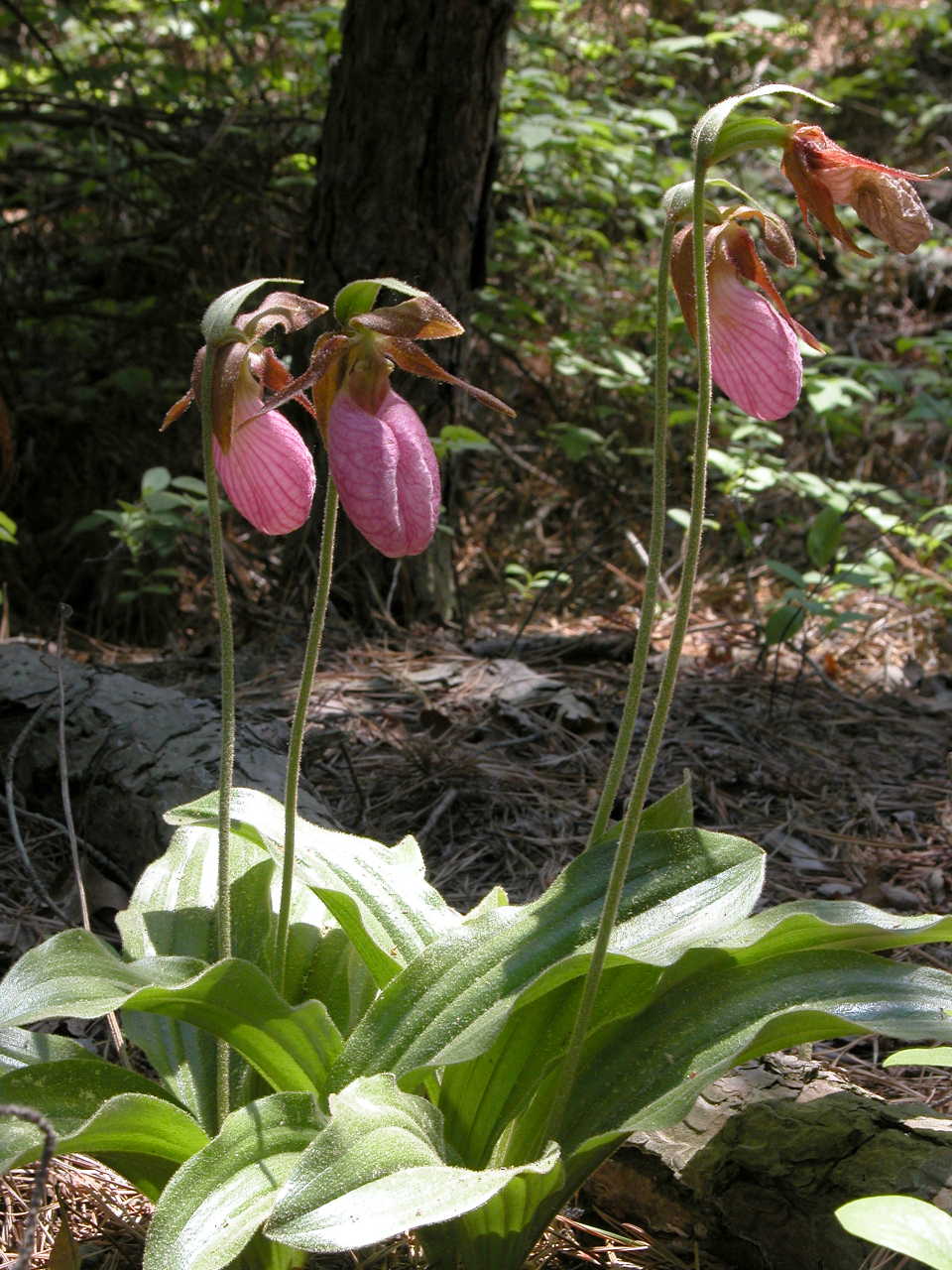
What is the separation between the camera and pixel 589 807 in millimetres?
2623

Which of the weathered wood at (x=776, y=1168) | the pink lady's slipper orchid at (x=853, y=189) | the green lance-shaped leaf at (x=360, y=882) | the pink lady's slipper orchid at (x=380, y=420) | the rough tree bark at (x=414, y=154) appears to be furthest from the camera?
the rough tree bark at (x=414, y=154)

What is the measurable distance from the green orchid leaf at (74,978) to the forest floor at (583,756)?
1.36ft

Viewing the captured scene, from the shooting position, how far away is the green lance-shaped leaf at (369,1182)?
1093 mm

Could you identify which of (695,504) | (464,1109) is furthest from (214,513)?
(464,1109)

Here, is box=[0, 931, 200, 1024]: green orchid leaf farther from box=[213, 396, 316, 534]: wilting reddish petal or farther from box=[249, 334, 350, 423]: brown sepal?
box=[249, 334, 350, 423]: brown sepal

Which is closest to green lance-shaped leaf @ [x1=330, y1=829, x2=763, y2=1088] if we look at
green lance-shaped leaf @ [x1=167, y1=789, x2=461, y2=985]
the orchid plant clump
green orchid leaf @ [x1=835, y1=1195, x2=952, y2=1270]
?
the orchid plant clump

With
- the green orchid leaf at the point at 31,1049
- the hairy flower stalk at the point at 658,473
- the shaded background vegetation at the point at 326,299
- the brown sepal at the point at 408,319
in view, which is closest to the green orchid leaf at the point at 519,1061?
the hairy flower stalk at the point at 658,473

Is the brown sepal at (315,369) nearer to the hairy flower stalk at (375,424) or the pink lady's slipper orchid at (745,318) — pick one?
the hairy flower stalk at (375,424)

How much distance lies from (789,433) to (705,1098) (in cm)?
442

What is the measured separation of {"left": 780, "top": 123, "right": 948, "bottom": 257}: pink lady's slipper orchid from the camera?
1.18 meters

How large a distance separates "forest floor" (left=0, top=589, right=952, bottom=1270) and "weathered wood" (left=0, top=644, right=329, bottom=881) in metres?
0.19

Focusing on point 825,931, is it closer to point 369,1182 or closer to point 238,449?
point 369,1182

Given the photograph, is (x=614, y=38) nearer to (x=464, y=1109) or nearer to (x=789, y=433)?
(x=789, y=433)

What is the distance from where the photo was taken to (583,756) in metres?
2.85
